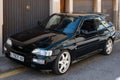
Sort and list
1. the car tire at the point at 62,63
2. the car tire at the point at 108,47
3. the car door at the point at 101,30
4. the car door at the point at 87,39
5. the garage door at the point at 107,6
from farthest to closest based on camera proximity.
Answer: the garage door at the point at 107,6, the car tire at the point at 108,47, the car door at the point at 101,30, the car door at the point at 87,39, the car tire at the point at 62,63

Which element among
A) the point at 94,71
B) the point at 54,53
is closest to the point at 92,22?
the point at 94,71

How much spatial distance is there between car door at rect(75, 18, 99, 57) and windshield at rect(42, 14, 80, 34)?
406 millimetres

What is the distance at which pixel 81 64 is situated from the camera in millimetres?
6699

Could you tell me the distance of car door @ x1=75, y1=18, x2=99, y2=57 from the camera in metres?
6.25

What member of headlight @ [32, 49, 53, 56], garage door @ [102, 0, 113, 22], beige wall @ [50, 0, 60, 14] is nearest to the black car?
headlight @ [32, 49, 53, 56]

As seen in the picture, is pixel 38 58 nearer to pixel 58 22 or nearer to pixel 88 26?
pixel 58 22

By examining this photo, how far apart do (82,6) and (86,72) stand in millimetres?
5931

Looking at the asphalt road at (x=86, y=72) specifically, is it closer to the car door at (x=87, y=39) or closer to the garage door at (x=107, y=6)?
the car door at (x=87, y=39)

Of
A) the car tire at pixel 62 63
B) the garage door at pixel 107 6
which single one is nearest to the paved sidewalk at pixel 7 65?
the car tire at pixel 62 63

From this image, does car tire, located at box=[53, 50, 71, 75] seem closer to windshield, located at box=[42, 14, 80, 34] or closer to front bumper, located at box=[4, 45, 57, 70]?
front bumper, located at box=[4, 45, 57, 70]

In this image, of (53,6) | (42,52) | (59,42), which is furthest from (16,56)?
(53,6)

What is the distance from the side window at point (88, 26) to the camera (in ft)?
21.3

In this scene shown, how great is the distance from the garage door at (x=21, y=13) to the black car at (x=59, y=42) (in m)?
1.14

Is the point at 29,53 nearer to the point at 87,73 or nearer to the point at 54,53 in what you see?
the point at 54,53
